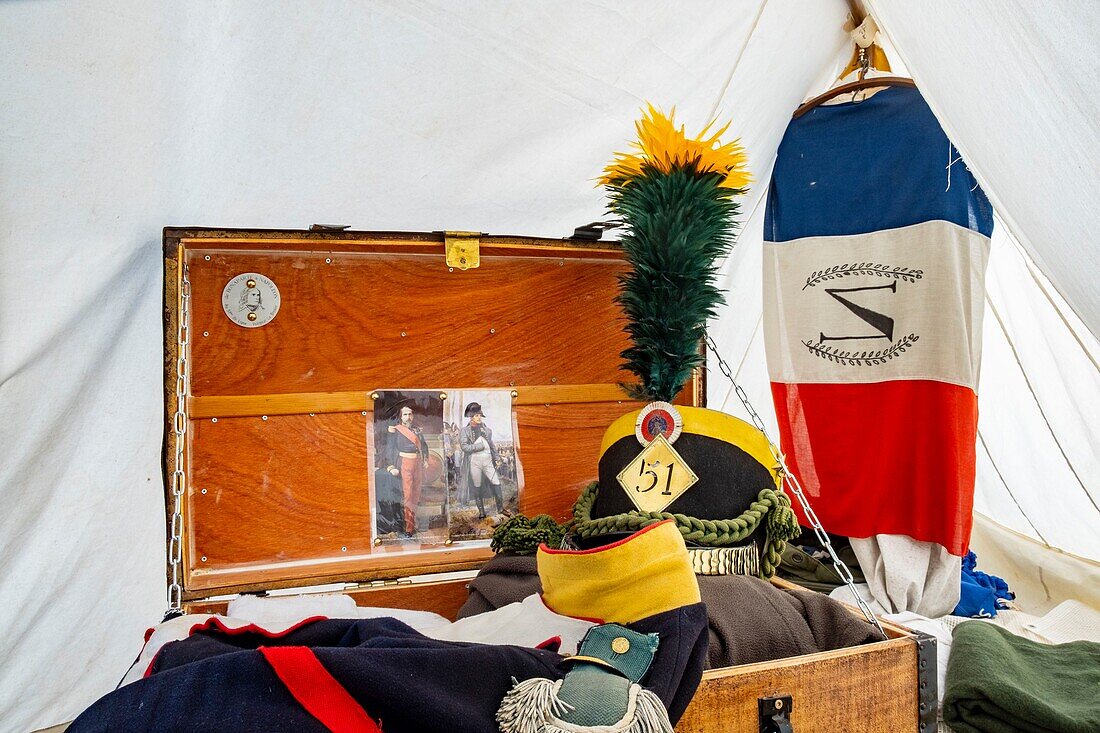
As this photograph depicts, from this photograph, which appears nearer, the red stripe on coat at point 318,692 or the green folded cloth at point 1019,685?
the red stripe on coat at point 318,692

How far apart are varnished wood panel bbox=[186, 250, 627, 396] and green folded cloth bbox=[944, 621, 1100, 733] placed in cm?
76

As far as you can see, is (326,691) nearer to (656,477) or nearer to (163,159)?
(656,477)

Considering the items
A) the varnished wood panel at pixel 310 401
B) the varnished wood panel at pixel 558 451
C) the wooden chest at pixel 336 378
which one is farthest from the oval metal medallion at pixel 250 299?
the varnished wood panel at pixel 558 451

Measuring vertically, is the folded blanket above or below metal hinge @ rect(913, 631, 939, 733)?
above

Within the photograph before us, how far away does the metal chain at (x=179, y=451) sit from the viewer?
3.75 ft

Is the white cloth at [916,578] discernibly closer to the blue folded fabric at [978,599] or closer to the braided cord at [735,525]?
the blue folded fabric at [978,599]

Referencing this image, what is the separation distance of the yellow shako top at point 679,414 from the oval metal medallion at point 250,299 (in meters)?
0.60

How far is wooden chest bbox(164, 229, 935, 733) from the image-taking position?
121cm

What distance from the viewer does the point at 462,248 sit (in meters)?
1.32

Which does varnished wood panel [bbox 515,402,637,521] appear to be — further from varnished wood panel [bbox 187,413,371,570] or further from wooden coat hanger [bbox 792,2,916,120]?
wooden coat hanger [bbox 792,2,916,120]

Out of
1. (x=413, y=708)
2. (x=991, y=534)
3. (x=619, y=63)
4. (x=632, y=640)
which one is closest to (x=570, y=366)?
(x=619, y=63)

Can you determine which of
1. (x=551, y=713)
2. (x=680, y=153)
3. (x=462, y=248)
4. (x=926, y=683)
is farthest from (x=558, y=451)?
(x=551, y=713)

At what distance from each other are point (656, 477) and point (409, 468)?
457 mm

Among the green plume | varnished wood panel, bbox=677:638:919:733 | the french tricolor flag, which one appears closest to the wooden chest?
the green plume
